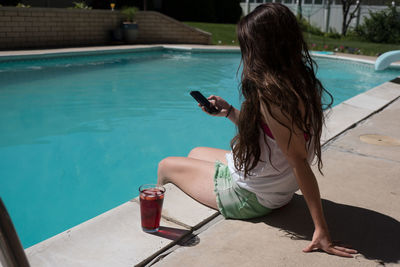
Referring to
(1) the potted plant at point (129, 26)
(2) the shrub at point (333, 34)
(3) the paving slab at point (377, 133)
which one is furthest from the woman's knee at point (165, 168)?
(2) the shrub at point (333, 34)

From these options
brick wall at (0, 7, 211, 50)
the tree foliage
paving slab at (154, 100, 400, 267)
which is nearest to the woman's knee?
paving slab at (154, 100, 400, 267)

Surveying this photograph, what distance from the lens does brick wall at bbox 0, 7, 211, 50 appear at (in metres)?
11.5

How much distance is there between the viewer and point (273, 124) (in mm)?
1663

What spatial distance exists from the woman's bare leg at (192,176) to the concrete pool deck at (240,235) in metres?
0.05

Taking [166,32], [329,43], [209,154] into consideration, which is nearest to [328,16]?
[329,43]

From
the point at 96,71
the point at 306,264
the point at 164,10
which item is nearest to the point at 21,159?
the point at 306,264

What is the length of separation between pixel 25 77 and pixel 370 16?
16.3 m

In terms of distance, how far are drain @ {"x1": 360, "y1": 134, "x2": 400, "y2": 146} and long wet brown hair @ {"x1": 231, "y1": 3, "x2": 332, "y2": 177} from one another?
2.06 meters

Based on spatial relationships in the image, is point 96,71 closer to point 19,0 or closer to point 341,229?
point 19,0

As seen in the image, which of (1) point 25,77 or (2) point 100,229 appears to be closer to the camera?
(2) point 100,229

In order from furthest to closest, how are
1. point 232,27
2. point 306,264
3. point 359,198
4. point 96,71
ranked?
point 232,27 → point 96,71 → point 359,198 → point 306,264

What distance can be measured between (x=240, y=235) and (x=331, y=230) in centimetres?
51

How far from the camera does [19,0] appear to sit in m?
14.3

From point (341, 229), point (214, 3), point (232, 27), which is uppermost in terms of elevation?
point (214, 3)
